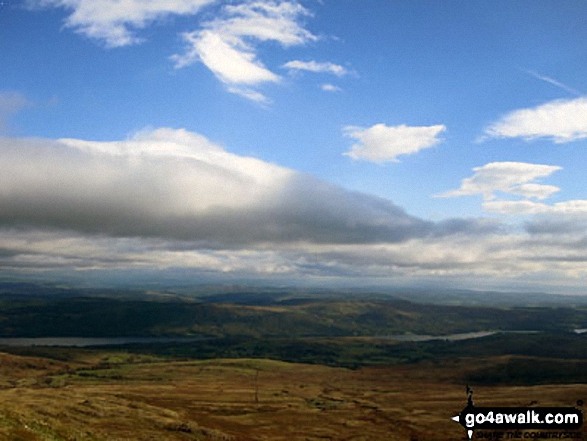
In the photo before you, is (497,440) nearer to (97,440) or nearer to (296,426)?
(296,426)

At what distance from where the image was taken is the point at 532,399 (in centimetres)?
19912

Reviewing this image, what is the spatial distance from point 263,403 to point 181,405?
33.1 meters

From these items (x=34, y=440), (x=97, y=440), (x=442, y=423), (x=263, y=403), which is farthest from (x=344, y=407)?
(x=34, y=440)

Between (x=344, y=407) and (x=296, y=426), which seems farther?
(x=344, y=407)

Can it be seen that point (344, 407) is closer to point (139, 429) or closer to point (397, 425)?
point (397, 425)

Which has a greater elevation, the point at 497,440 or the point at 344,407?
the point at 497,440

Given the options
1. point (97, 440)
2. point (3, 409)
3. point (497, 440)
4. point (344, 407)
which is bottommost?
point (344, 407)

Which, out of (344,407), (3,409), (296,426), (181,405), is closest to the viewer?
(3,409)

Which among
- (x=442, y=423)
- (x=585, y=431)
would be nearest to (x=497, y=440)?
(x=585, y=431)

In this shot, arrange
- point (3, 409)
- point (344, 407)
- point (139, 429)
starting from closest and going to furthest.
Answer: point (3, 409), point (139, 429), point (344, 407)

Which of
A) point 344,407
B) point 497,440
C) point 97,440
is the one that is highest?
point 97,440

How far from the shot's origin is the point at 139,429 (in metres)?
123

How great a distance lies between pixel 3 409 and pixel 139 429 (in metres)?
42.5

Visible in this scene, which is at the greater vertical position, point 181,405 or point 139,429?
point 139,429
